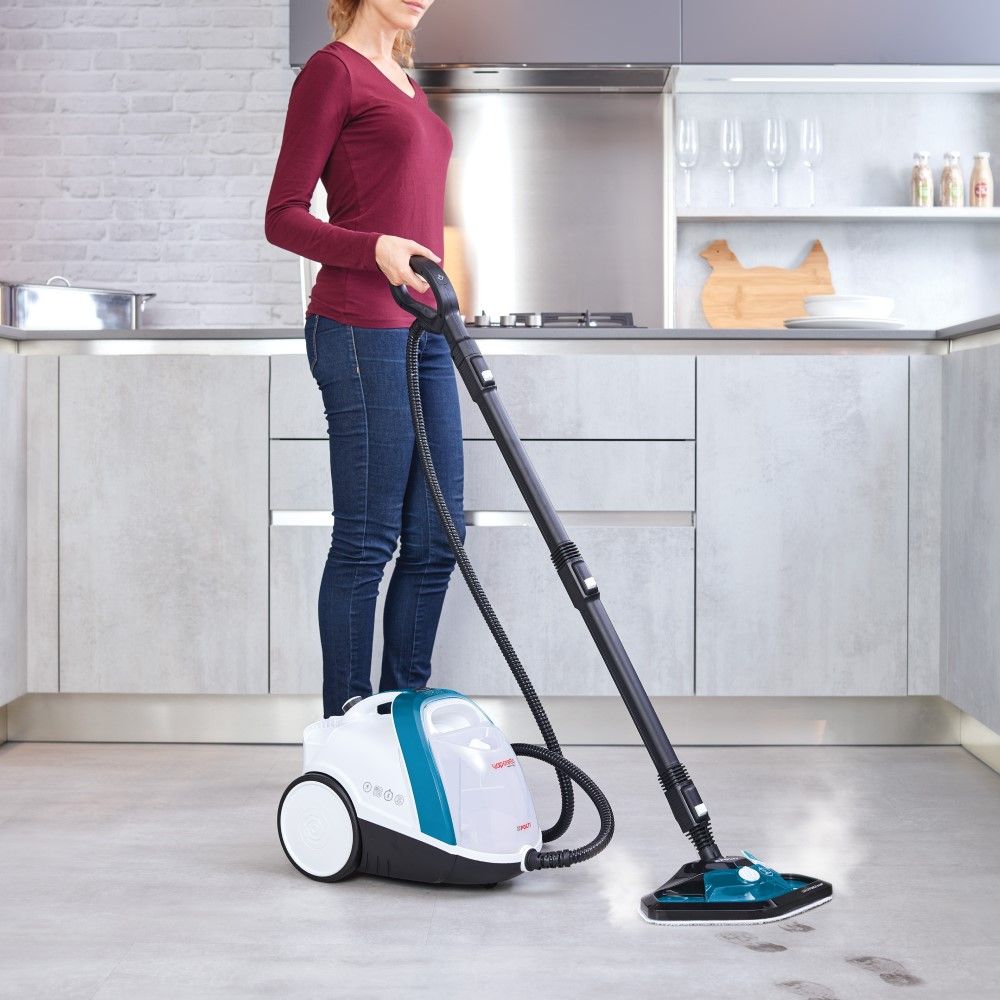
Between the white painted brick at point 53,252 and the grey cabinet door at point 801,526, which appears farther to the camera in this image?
the white painted brick at point 53,252

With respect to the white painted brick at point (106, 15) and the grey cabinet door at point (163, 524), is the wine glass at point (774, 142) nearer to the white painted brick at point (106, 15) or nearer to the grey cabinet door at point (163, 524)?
the grey cabinet door at point (163, 524)

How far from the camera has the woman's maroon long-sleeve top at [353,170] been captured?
1950 mm

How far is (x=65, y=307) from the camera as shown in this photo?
3.34m

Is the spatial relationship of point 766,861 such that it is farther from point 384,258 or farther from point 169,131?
point 169,131

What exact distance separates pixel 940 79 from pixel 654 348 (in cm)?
158

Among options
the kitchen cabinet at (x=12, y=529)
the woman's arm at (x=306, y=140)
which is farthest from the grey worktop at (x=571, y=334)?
the woman's arm at (x=306, y=140)

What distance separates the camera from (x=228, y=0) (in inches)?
155

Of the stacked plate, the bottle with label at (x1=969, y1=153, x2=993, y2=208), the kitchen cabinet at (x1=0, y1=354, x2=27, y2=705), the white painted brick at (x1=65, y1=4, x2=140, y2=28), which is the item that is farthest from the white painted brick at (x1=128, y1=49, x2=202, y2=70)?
the bottle with label at (x1=969, y1=153, x2=993, y2=208)

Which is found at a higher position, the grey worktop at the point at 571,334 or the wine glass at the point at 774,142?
the wine glass at the point at 774,142

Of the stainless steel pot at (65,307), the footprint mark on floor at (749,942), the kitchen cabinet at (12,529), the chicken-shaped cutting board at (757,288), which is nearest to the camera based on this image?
the footprint mark on floor at (749,942)

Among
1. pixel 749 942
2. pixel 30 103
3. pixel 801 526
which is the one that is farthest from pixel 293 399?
pixel 30 103

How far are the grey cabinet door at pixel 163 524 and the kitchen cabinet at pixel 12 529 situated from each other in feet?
0.26

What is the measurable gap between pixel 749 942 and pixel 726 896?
0.06 m

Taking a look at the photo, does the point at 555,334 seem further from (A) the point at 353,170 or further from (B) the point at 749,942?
(B) the point at 749,942
